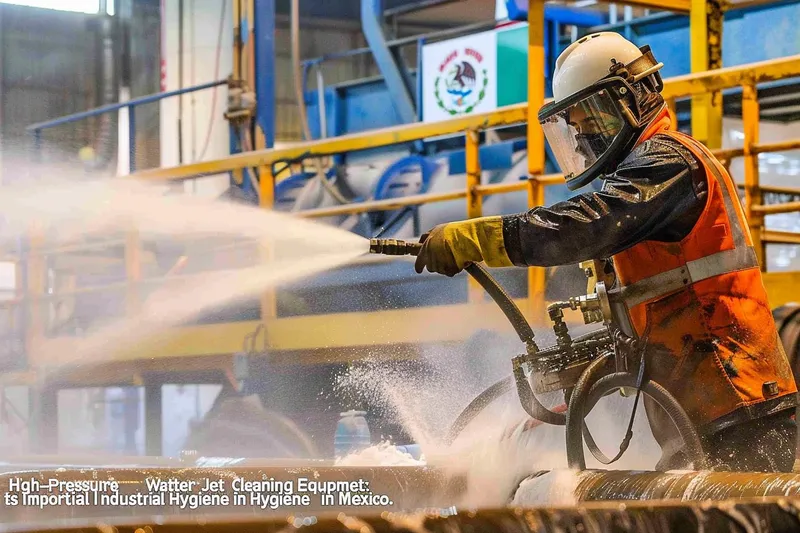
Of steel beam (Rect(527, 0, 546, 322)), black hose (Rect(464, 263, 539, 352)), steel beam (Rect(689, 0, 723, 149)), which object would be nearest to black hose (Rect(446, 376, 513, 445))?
black hose (Rect(464, 263, 539, 352))

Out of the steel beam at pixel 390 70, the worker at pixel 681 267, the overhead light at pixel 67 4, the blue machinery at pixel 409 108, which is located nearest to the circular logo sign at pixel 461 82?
the blue machinery at pixel 409 108

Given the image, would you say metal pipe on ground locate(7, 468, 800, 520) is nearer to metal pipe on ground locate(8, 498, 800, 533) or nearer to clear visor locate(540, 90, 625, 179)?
metal pipe on ground locate(8, 498, 800, 533)

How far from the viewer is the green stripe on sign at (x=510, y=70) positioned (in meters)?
9.00

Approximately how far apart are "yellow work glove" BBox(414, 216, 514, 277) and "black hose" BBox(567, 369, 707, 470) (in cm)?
42

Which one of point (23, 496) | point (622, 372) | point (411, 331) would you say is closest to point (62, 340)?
point (411, 331)

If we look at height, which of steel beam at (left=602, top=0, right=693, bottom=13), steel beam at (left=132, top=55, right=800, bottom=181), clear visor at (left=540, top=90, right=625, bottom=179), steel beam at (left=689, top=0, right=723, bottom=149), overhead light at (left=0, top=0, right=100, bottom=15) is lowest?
clear visor at (left=540, top=90, right=625, bottom=179)

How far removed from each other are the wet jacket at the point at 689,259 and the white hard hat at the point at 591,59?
294 millimetres

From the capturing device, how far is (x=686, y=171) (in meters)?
2.68

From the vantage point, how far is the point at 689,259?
2.72 m

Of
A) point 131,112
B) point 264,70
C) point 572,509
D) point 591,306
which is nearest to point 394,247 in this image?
point 591,306

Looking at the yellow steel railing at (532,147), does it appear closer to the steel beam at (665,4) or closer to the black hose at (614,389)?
the steel beam at (665,4)

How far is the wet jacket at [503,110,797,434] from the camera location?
2676 mm

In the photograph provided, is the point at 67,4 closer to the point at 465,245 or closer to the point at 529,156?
the point at 529,156

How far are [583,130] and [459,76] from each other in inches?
255
